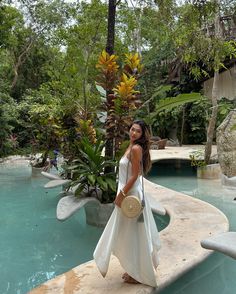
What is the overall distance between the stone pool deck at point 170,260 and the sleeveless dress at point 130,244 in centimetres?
14

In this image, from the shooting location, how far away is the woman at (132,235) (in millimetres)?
2877

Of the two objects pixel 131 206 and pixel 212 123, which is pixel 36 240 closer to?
pixel 131 206

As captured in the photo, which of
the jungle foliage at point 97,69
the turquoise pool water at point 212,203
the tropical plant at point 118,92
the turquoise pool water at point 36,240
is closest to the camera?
the turquoise pool water at point 212,203

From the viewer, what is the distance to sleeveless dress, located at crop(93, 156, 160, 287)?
2867 mm

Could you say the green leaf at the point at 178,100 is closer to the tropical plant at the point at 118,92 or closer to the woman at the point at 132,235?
the tropical plant at the point at 118,92

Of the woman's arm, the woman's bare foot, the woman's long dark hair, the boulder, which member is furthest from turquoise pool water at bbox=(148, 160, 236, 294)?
the woman's long dark hair

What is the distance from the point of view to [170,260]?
11.4 feet

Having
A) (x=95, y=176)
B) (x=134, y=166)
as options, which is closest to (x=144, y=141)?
(x=134, y=166)

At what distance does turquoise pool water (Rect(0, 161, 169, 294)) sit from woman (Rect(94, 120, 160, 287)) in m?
1.15

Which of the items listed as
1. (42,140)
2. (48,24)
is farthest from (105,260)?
(48,24)

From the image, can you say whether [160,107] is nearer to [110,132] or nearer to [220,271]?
[110,132]

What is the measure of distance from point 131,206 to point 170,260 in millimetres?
943

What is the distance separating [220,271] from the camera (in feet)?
12.6

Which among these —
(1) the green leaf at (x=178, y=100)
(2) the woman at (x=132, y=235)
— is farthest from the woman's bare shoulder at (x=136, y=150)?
(1) the green leaf at (x=178, y=100)
